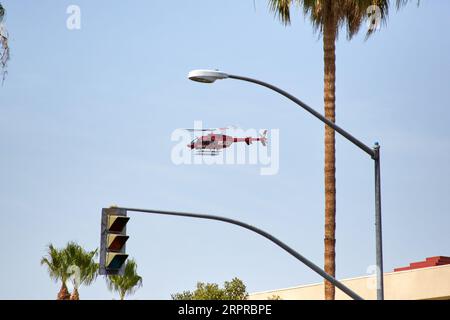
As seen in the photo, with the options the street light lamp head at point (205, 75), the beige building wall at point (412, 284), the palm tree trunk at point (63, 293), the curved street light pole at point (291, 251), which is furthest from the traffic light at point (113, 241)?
the palm tree trunk at point (63, 293)

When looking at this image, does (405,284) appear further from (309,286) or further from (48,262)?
(48,262)

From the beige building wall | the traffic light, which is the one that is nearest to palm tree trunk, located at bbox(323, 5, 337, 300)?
the traffic light

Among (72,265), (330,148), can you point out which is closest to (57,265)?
(72,265)

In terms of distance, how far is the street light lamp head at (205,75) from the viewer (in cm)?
2003

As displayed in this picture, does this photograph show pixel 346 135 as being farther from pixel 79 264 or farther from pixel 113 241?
pixel 79 264

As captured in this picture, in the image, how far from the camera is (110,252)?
70.3 ft

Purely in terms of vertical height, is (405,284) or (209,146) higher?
(209,146)

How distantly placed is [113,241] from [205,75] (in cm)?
456

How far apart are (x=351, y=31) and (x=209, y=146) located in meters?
11.9

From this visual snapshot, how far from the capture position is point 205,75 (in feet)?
65.9

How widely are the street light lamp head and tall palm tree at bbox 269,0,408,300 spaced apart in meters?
11.3
